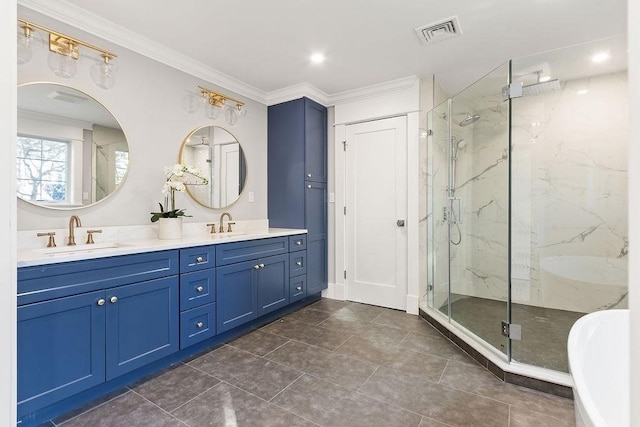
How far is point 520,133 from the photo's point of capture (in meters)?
3.02

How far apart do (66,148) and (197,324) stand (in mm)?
1566

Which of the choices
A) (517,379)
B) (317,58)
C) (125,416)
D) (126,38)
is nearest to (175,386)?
(125,416)

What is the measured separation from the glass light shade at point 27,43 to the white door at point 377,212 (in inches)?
110

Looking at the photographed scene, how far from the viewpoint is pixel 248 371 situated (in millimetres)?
2072

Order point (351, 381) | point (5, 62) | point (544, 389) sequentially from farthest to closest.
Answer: point (351, 381)
point (544, 389)
point (5, 62)

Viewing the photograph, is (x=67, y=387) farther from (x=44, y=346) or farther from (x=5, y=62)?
(x=5, y=62)

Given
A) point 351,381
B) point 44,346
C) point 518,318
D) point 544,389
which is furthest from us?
point 518,318

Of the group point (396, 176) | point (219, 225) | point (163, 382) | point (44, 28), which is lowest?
point (163, 382)

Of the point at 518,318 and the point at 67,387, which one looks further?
the point at 518,318

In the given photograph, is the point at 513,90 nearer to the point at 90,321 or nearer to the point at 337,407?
the point at 337,407

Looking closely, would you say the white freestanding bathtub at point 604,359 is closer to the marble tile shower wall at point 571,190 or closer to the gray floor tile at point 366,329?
the gray floor tile at point 366,329

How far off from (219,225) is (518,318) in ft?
9.38

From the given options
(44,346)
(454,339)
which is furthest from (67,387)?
(454,339)

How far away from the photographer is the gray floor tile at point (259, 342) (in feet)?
7.88
